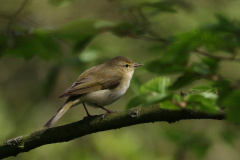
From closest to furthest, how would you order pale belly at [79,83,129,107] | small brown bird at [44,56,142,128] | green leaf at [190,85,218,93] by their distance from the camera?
green leaf at [190,85,218,93] → small brown bird at [44,56,142,128] → pale belly at [79,83,129,107]

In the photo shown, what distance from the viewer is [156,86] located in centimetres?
169

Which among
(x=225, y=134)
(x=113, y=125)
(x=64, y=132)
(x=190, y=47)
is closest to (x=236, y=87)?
(x=190, y=47)

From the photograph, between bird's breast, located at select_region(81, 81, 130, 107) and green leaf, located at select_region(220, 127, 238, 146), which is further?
green leaf, located at select_region(220, 127, 238, 146)

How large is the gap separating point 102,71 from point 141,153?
2037 mm

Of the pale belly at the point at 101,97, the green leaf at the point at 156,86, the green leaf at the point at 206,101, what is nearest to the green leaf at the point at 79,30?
the pale belly at the point at 101,97

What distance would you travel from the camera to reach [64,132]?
10.6ft

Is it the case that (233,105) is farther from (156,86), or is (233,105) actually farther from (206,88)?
(206,88)

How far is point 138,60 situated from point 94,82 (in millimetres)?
2117

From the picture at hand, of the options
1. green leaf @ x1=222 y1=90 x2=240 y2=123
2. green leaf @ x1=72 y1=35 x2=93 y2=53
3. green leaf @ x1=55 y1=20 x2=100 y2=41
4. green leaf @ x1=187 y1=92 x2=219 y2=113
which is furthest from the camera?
green leaf @ x1=72 y1=35 x2=93 y2=53

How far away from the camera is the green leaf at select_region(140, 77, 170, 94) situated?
5.46ft

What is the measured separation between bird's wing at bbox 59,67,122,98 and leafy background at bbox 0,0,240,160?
0.69 ft

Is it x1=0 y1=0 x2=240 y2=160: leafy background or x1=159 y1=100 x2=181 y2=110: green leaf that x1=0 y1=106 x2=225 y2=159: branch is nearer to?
x1=0 y1=0 x2=240 y2=160: leafy background

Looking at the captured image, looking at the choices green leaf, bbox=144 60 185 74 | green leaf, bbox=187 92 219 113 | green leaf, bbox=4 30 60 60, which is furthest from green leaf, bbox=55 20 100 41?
green leaf, bbox=187 92 219 113

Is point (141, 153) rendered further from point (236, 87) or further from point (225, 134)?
point (236, 87)
